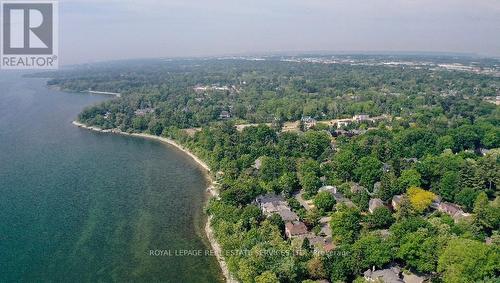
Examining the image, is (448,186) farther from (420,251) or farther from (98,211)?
(98,211)

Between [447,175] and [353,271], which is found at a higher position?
[447,175]

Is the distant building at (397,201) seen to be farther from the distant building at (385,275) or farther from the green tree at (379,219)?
the distant building at (385,275)

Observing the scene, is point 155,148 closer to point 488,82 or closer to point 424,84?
point 424,84

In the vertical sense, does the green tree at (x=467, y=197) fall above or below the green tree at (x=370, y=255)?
above

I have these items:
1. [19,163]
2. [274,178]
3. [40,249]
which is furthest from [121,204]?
[19,163]

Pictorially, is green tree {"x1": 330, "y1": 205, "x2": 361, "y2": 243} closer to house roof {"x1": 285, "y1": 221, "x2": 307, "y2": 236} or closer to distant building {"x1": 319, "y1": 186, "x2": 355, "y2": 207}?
house roof {"x1": 285, "y1": 221, "x2": 307, "y2": 236}

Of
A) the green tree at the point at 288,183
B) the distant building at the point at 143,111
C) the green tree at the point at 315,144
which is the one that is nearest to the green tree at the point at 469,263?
the green tree at the point at 288,183
